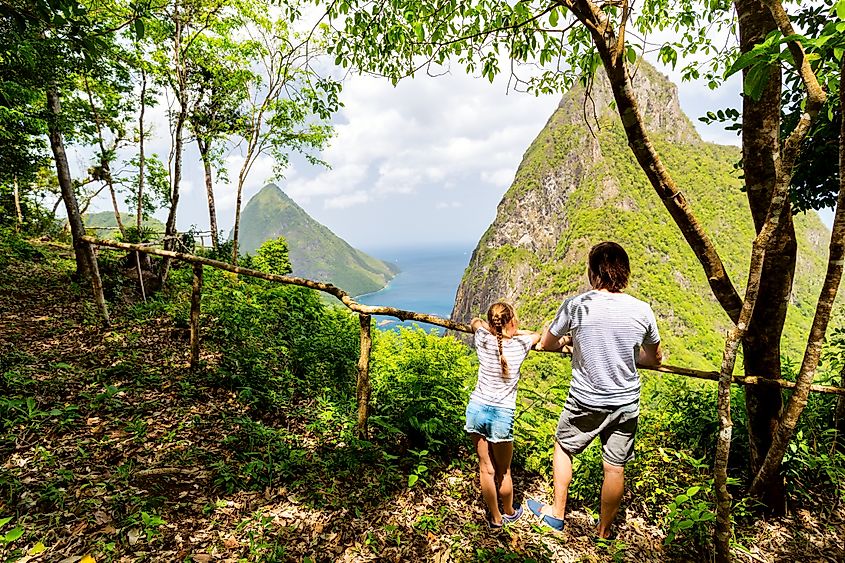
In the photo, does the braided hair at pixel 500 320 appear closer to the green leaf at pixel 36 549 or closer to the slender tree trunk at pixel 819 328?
the slender tree trunk at pixel 819 328

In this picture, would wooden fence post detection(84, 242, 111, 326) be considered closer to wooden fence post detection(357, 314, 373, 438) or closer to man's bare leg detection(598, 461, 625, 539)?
wooden fence post detection(357, 314, 373, 438)

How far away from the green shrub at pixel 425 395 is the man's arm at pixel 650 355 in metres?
2.04

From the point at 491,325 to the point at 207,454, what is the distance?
3.14 meters

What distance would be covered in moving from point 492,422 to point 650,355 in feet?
4.22

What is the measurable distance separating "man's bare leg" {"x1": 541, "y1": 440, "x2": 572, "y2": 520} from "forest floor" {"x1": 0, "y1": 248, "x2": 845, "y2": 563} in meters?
0.33

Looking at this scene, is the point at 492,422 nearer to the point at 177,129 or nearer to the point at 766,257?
the point at 766,257

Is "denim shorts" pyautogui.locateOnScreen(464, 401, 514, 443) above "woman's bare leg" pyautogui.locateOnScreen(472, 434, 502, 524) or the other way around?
above

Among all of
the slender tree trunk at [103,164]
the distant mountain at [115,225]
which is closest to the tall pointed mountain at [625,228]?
the distant mountain at [115,225]

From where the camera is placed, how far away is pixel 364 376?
158 inches

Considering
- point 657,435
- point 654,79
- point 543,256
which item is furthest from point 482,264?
point 657,435

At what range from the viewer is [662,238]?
112 m

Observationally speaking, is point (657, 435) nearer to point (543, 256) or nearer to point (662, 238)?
point (662, 238)

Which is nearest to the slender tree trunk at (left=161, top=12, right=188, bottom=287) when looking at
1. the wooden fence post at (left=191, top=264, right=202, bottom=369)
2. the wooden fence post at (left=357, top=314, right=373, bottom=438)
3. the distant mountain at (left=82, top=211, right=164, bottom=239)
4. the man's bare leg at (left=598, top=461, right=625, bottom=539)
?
the distant mountain at (left=82, top=211, right=164, bottom=239)

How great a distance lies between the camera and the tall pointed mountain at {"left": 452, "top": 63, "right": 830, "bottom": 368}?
9275 centimetres
